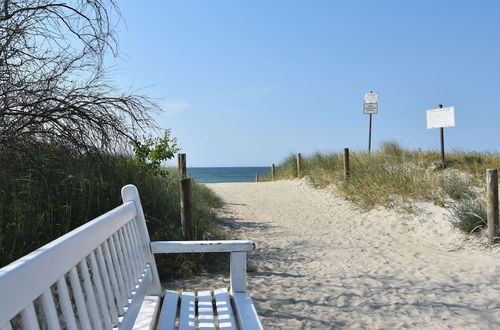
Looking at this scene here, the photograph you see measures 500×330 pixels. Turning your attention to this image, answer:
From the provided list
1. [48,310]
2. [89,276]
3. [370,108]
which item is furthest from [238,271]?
[370,108]

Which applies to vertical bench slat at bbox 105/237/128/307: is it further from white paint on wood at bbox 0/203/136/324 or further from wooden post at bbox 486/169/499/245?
wooden post at bbox 486/169/499/245

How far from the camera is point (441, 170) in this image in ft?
45.1

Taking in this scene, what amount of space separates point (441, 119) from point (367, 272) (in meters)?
9.70

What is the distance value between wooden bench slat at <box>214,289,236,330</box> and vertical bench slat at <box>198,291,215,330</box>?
0.04 m

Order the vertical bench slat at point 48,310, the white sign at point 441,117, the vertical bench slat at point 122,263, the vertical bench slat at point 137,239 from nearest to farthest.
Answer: the vertical bench slat at point 48,310 < the vertical bench slat at point 122,263 < the vertical bench slat at point 137,239 < the white sign at point 441,117

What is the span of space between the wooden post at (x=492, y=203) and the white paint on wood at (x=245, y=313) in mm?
5271

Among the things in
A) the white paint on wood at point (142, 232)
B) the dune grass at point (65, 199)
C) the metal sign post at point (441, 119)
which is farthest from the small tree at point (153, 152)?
the metal sign post at point (441, 119)

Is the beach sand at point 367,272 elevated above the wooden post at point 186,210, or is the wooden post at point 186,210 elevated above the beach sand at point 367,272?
the wooden post at point 186,210

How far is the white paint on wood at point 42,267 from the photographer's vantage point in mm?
1056

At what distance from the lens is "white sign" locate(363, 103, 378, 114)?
55.5 ft

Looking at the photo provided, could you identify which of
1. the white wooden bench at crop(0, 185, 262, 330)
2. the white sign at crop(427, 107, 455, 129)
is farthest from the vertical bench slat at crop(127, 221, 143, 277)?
the white sign at crop(427, 107, 455, 129)

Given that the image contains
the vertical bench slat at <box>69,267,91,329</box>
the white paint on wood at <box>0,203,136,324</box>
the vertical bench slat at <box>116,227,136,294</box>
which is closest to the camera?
the white paint on wood at <box>0,203,136,324</box>

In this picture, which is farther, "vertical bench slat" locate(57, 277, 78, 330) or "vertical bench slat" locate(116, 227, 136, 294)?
"vertical bench slat" locate(116, 227, 136, 294)

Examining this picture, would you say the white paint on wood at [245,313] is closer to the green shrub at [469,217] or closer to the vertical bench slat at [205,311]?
the vertical bench slat at [205,311]
